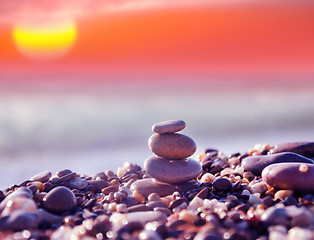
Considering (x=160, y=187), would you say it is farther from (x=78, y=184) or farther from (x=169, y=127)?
(x=78, y=184)

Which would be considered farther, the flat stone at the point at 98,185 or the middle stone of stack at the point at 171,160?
the flat stone at the point at 98,185

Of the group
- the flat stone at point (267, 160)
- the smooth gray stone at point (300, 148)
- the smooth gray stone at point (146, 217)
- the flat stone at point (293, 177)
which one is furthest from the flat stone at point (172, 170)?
the smooth gray stone at point (300, 148)

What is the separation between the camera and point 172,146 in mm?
4680

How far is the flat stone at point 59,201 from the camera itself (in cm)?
383

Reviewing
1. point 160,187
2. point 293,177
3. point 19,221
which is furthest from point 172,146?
point 19,221

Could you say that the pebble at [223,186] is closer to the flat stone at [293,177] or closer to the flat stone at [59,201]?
the flat stone at [293,177]

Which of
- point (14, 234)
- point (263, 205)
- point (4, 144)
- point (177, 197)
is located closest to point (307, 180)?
point (263, 205)

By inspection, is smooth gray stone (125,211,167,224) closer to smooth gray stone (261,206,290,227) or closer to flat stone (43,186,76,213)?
flat stone (43,186,76,213)

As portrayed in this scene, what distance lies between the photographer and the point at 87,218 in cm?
359

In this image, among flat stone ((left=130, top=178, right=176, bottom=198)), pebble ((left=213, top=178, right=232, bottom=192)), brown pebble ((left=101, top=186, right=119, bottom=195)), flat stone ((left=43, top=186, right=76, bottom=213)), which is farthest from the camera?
brown pebble ((left=101, top=186, right=119, bottom=195))

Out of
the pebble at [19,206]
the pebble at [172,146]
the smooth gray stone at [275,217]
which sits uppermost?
the pebble at [172,146]

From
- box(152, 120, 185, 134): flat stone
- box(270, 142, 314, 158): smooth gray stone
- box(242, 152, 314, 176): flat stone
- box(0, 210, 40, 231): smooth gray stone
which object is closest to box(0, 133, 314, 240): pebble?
box(0, 210, 40, 231): smooth gray stone

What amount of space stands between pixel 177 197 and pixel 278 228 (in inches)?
54.3

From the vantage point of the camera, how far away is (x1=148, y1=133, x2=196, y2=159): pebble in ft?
15.4
